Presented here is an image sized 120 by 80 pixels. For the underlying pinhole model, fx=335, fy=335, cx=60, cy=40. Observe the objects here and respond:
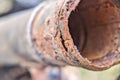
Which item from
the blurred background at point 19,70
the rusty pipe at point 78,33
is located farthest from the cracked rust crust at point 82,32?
the blurred background at point 19,70

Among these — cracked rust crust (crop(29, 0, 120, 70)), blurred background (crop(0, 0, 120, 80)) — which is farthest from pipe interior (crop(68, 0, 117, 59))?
blurred background (crop(0, 0, 120, 80))

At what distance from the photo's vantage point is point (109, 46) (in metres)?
0.69

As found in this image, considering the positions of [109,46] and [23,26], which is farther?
[23,26]

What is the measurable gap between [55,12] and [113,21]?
5.0 inches

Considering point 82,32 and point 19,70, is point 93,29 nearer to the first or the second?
point 82,32

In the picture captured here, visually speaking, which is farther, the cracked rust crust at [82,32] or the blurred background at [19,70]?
the blurred background at [19,70]

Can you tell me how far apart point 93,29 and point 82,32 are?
26mm

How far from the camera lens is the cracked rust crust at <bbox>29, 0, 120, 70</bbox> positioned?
0.60m

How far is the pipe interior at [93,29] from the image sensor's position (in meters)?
0.69

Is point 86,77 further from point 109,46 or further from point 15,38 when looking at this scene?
point 109,46

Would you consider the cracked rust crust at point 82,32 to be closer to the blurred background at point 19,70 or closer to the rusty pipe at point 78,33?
the rusty pipe at point 78,33

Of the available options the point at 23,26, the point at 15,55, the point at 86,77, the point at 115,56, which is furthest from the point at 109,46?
the point at 86,77

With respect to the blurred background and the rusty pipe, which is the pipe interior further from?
the blurred background

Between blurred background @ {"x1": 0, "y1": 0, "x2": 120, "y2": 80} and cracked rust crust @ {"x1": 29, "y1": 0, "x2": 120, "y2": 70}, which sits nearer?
cracked rust crust @ {"x1": 29, "y1": 0, "x2": 120, "y2": 70}
